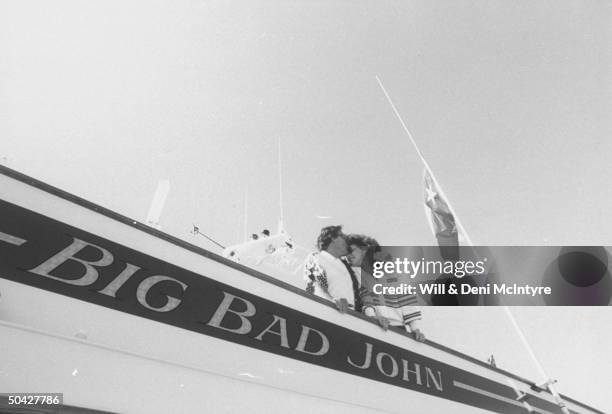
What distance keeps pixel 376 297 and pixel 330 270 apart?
50cm

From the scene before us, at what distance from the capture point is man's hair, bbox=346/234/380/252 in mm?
3518

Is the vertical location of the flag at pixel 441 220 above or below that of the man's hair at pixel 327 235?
above

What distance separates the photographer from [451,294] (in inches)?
196

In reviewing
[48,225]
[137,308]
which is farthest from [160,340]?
[48,225]

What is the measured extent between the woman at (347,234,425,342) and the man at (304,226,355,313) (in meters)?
0.14

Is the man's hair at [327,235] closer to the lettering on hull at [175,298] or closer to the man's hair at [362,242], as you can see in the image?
the man's hair at [362,242]

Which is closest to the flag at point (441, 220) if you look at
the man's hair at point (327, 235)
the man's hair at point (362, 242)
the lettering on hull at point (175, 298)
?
the man's hair at point (362, 242)

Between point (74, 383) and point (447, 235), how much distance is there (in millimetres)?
5309

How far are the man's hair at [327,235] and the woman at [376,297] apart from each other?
0.45 ft

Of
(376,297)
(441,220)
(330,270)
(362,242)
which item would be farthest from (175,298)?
(441,220)

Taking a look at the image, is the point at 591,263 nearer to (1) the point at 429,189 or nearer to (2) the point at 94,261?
(1) the point at 429,189

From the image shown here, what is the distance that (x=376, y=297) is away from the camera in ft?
11.0

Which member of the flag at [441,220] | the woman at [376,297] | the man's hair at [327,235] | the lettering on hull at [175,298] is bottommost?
the lettering on hull at [175,298]

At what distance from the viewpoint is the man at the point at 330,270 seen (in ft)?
10.3
